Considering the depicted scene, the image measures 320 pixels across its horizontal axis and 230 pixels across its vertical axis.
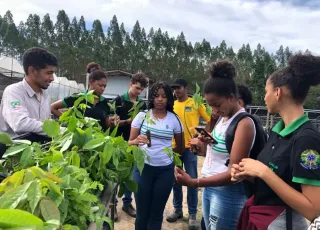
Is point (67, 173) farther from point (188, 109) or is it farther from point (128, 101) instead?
point (188, 109)

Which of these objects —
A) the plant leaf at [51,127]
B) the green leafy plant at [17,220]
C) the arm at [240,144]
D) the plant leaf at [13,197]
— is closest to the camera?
the green leafy plant at [17,220]

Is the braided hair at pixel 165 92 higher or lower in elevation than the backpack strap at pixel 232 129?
higher

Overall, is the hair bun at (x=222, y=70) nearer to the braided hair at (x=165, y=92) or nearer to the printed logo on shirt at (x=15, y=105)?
the braided hair at (x=165, y=92)

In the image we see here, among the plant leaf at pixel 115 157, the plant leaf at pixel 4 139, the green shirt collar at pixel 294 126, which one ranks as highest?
the green shirt collar at pixel 294 126

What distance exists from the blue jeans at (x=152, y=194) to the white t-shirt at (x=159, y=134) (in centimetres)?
7

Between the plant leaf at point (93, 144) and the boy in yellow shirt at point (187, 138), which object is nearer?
the plant leaf at point (93, 144)

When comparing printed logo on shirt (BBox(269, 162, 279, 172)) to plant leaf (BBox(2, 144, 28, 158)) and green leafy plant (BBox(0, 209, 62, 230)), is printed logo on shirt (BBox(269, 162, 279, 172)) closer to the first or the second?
green leafy plant (BBox(0, 209, 62, 230))

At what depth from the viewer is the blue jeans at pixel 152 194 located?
278 cm

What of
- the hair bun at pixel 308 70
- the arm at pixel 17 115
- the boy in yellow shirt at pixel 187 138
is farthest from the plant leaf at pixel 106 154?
the boy in yellow shirt at pixel 187 138

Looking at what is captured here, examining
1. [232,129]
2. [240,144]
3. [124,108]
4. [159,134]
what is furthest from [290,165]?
[124,108]

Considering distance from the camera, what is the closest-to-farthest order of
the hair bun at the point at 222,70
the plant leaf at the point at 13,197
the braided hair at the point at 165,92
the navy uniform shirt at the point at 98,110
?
the plant leaf at the point at 13,197 < the hair bun at the point at 222,70 < the braided hair at the point at 165,92 < the navy uniform shirt at the point at 98,110

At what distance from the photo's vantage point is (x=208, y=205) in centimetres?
215

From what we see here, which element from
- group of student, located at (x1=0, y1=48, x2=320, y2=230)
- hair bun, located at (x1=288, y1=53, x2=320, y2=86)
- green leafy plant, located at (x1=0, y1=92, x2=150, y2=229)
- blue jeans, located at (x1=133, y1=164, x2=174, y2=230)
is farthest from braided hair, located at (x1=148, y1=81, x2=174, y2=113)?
hair bun, located at (x1=288, y1=53, x2=320, y2=86)

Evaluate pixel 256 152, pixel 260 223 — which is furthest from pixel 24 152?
pixel 256 152
